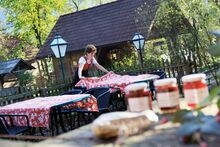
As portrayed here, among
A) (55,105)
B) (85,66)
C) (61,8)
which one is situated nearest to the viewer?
(55,105)

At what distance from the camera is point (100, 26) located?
24.5 metres

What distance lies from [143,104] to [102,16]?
77.0 ft

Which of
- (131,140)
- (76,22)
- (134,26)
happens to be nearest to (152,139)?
(131,140)

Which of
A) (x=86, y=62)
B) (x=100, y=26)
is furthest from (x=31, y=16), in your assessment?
(x=86, y=62)

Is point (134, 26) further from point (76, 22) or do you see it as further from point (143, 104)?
point (143, 104)

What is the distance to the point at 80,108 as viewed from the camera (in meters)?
6.57

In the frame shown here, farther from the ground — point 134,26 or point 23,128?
point 134,26

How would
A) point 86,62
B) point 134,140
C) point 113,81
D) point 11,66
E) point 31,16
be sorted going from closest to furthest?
point 134,140 → point 113,81 → point 86,62 → point 11,66 → point 31,16

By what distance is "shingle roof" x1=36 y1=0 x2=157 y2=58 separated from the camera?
73.2ft

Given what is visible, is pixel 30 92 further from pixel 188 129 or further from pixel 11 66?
pixel 11 66

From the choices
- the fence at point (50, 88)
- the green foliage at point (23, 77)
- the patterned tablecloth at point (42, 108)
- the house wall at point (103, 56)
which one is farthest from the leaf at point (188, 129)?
the green foliage at point (23, 77)

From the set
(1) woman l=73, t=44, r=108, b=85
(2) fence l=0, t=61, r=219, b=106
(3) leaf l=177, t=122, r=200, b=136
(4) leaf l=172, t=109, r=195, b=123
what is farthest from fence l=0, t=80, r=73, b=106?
(3) leaf l=177, t=122, r=200, b=136

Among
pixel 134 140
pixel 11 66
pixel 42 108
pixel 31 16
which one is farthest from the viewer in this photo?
pixel 31 16

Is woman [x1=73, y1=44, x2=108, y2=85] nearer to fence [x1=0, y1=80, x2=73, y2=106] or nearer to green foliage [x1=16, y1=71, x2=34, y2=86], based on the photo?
fence [x1=0, y1=80, x2=73, y2=106]
